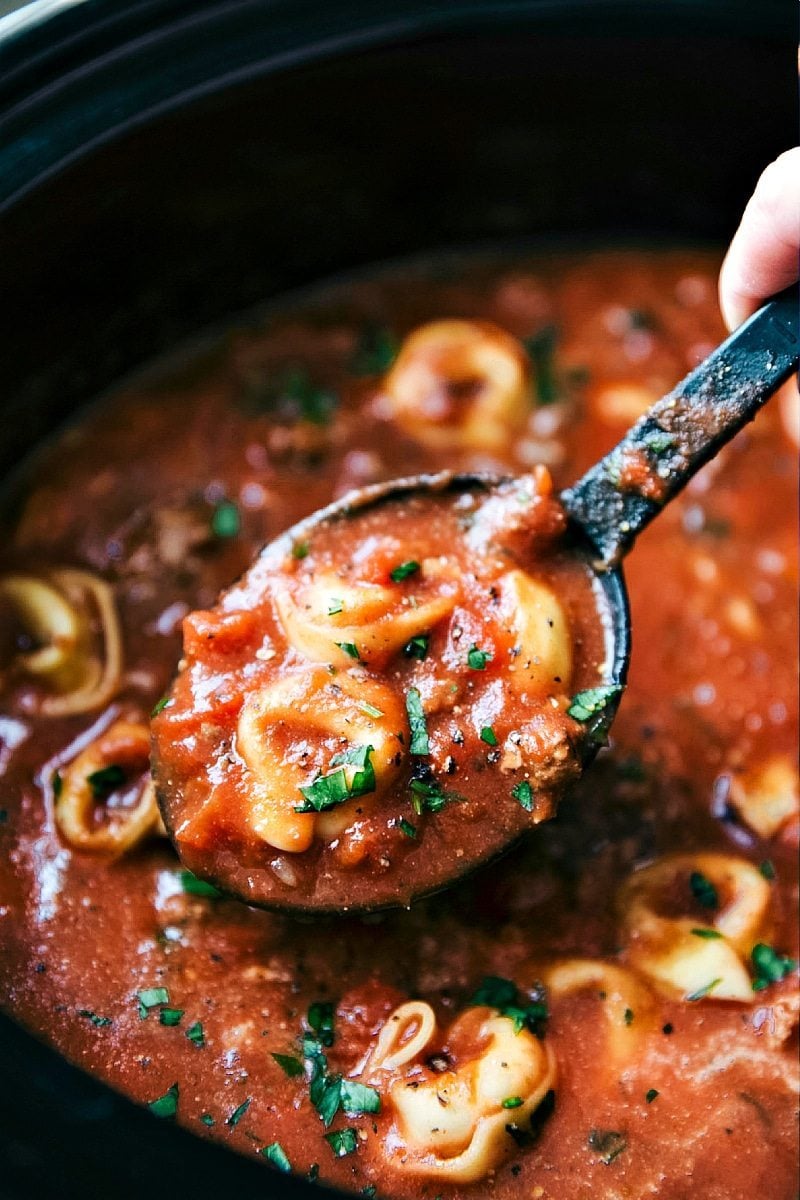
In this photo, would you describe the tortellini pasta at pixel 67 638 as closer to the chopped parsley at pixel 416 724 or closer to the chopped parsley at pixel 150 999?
the chopped parsley at pixel 150 999

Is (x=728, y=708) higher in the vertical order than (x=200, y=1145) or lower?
higher

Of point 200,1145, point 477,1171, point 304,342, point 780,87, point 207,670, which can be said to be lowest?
point 477,1171

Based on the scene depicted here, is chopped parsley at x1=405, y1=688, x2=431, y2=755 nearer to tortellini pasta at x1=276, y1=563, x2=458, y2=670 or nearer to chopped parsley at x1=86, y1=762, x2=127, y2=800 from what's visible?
tortellini pasta at x1=276, y1=563, x2=458, y2=670

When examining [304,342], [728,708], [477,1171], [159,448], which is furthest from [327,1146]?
[304,342]

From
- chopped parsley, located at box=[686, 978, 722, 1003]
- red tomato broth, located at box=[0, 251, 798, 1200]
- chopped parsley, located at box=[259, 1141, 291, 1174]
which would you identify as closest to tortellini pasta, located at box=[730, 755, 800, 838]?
red tomato broth, located at box=[0, 251, 798, 1200]

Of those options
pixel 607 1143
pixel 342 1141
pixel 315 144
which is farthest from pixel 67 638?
pixel 607 1143

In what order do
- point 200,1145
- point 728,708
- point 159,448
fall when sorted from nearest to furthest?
point 200,1145, point 728,708, point 159,448

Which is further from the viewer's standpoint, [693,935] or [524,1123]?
[693,935]

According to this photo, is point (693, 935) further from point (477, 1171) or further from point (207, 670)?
point (207, 670)
